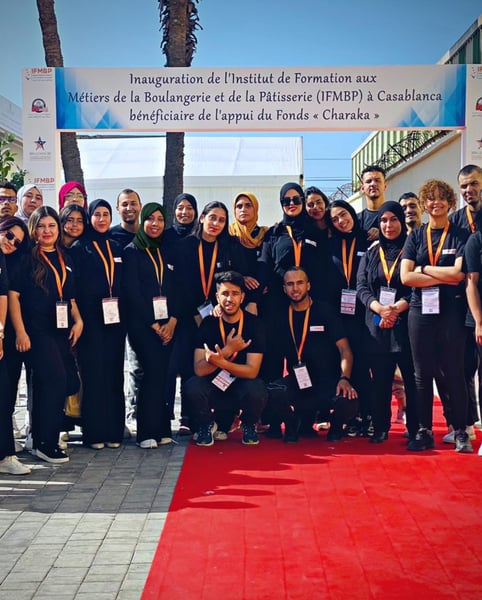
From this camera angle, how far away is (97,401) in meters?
5.92

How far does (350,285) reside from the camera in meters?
6.37

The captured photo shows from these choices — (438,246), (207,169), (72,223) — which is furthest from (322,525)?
(207,169)

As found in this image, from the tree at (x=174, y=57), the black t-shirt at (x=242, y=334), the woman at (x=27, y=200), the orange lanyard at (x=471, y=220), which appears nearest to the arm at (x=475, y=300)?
the orange lanyard at (x=471, y=220)

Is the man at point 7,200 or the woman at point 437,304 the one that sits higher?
the man at point 7,200

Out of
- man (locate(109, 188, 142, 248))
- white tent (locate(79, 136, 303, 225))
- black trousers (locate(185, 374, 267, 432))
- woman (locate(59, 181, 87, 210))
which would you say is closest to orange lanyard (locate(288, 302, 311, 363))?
black trousers (locate(185, 374, 267, 432))

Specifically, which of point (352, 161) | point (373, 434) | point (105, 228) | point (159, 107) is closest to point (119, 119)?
point (159, 107)

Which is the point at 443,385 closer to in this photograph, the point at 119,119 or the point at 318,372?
the point at 318,372

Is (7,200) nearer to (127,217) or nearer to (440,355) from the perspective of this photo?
(127,217)

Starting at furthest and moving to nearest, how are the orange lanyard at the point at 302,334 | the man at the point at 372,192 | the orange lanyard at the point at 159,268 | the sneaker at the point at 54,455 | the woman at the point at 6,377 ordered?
the man at the point at 372,192 → the orange lanyard at the point at 302,334 → the orange lanyard at the point at 159,268 → the sneaker at the point at 54,455 → the woman at the point at 6,377

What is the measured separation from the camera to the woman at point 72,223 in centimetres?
599

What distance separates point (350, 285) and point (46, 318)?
98.3 inches

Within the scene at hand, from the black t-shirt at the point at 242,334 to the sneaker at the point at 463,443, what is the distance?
5.37 ft

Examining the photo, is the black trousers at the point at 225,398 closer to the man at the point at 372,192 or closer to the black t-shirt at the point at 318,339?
the black t-shirt at the point at 318,339

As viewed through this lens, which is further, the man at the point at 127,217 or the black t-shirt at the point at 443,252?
the man at the point at 127,217
